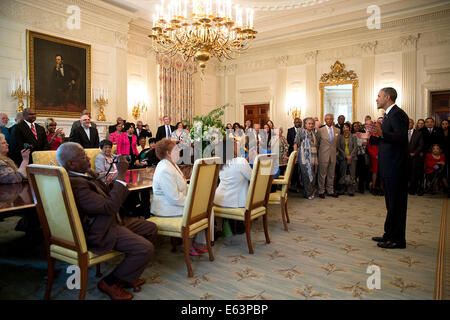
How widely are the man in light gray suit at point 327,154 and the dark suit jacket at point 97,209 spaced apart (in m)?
4.87

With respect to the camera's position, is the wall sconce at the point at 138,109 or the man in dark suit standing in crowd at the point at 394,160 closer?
the man in dark suit standing in crowd at the point at 394,160

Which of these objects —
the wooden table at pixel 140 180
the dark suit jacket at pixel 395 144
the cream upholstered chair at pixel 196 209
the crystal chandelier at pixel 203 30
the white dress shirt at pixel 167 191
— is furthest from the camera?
the crystal chandelier at pixel 203 30

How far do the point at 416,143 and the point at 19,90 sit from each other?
27.0 ft

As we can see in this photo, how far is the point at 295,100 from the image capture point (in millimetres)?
10336

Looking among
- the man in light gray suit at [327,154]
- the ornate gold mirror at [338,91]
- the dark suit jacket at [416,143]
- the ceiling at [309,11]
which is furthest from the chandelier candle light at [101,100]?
the dark suit jacket at [416,143]

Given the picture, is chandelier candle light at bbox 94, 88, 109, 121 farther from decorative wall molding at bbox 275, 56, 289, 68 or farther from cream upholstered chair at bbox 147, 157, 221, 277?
decorative wall molding at bbox 275, 56, 289, 68

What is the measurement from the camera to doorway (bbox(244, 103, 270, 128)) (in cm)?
1116

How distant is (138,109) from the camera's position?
8.89 m

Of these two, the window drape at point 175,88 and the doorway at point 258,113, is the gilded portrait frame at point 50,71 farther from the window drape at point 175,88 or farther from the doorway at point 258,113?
the doorway at point 258,113

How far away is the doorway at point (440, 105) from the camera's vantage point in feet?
27.0

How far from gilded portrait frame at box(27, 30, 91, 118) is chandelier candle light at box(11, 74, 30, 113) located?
131 mm

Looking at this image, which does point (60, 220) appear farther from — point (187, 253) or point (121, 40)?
point (121, 40)

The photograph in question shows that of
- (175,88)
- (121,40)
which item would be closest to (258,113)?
(175,88)

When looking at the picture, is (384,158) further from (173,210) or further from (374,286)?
(173,210)
